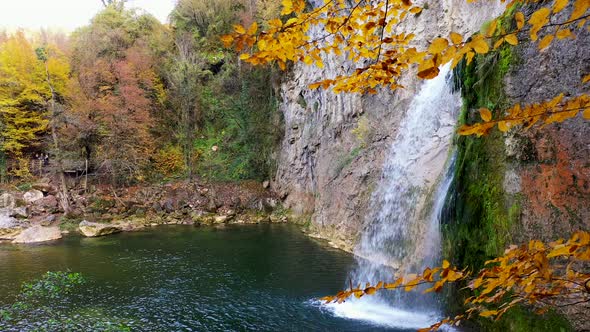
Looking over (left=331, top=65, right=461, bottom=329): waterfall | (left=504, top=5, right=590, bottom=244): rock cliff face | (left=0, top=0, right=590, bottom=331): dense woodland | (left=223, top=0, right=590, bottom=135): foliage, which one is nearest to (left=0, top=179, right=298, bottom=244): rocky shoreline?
(left=0, top=0, right=590, bottom=331): dense woodland

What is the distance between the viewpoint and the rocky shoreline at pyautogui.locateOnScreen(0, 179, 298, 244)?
58.1 feet

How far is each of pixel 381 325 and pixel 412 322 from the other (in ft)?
2.11

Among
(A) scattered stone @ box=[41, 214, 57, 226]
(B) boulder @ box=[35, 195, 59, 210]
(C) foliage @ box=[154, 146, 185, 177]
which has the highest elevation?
(C) foliage @ box=[154, 146, 185, 177]

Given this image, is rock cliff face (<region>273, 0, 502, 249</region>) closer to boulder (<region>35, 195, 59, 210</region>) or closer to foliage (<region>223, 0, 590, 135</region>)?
foliage (<region>223, 0, 590, 135</region>)

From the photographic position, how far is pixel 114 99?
2177cm

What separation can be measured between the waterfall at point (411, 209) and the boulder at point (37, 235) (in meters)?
13.0

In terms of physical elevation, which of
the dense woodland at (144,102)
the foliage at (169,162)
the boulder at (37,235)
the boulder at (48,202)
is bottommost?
the boulder at (37,235)

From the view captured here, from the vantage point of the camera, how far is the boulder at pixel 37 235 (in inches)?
593

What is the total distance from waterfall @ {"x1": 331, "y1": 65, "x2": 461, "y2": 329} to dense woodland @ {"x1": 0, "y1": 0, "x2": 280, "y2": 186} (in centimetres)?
1147

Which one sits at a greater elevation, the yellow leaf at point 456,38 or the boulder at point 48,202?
the yellow leaf at point 456,38

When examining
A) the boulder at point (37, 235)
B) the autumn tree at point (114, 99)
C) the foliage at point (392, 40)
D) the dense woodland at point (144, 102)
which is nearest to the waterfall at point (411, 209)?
the dense woodland at point (144, 102)

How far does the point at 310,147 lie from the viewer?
1822 centimetres

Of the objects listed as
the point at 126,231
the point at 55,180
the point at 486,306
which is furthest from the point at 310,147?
the point at 55,180

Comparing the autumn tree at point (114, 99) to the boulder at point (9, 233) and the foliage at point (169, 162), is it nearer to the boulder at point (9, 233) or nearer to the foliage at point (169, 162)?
the foliage at point (169, 162)
